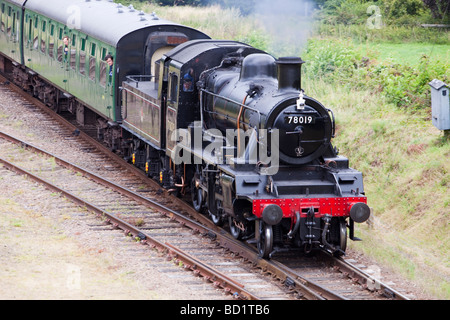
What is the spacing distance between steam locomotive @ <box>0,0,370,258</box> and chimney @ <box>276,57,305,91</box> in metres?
0.02

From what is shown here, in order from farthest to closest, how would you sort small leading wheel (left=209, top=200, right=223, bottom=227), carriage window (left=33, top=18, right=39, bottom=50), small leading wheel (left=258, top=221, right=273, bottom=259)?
carriage window (left=33, top=18, right=39, bottom=50), small leading wheel (left=209, top=200, right=223, bottom=227), small leading wheel (left=258, top=221, right=273, bottom=259)

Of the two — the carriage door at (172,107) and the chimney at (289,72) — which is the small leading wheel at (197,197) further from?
the chimney at (289,72)

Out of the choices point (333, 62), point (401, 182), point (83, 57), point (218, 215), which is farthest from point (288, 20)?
point (83, 57)

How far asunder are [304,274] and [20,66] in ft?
56.3

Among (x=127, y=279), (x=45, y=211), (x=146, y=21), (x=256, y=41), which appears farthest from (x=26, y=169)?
(x=256, y=41)

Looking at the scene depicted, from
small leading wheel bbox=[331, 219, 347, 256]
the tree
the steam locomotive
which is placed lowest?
small leading wheel bbox=[331, 219, 347, 256]

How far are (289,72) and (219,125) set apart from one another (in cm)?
225

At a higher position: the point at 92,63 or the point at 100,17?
the point at 100,17

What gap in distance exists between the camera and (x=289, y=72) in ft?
36.6

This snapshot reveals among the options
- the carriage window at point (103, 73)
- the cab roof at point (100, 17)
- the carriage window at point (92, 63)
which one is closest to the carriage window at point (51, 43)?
the cab roof at point (100, 17)

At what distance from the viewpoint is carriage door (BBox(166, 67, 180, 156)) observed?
13547 mm

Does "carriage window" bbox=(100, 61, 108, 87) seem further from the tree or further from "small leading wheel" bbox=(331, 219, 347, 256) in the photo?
the tree

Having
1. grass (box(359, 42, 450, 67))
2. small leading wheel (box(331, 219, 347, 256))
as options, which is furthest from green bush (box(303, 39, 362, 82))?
small leading wheel (box(331, 219, 347, 256))

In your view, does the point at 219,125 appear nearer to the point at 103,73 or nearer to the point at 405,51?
the point at 103,73
